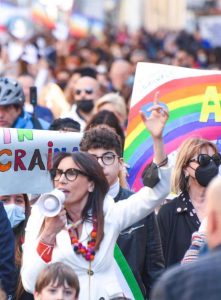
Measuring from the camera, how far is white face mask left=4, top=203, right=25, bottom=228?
26.8 feet

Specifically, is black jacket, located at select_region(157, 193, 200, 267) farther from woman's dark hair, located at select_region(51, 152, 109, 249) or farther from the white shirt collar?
woman's dark hair, located at select_region(51, 152, 109, 249)

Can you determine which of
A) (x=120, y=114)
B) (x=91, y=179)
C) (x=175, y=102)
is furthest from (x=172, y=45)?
(x=91, y=179)

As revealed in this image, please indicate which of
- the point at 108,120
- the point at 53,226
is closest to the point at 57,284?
the point at 53,226

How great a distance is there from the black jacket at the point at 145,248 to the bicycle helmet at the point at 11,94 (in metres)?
3.08

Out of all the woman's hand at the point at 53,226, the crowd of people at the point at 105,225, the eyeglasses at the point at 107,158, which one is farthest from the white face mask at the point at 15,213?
the woman's hand at the point at 53,226

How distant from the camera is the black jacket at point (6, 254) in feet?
24.6

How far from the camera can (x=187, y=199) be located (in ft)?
27.4

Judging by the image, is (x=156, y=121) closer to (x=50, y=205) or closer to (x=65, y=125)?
(x=50, y=205)

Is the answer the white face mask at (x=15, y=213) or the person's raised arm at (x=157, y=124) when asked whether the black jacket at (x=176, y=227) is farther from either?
the person's raised arm at (x=157, y=124)

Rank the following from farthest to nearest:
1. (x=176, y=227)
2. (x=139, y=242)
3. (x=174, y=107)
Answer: (x=174, y=107), (x=176, y=227), (x=139, y=242)

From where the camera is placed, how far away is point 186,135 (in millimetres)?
9383

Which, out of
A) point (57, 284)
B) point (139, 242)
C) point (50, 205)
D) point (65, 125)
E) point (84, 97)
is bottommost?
point (84, 97)

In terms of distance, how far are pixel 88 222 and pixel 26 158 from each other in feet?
3.97

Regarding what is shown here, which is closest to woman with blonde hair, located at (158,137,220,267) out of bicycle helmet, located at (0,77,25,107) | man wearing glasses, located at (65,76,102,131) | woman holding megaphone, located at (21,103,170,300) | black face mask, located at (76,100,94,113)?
woman holding megaphone, located at (21,103,170,300)
